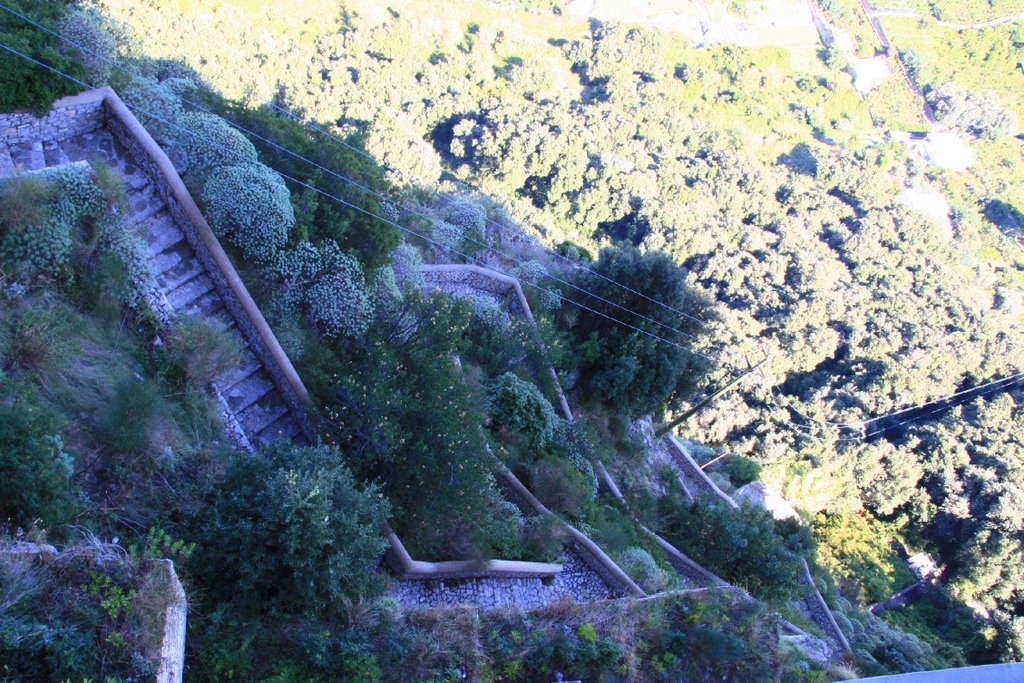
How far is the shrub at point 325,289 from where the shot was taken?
32.6ft

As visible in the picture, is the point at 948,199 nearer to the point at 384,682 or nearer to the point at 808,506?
the point at 808,506

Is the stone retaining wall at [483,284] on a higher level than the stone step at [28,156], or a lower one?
lower

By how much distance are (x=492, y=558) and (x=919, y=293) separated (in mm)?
35699

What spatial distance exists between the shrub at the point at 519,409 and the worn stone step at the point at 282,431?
3.11 metres

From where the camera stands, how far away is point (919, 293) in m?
37.6

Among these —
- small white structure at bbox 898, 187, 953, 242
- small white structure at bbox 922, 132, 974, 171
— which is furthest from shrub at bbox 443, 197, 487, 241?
small white structure at bbox 922, 132, 974, 171

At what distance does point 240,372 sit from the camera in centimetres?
923

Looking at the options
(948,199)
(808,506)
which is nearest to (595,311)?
(808,506)

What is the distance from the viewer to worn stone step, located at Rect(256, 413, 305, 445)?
909 centimetres

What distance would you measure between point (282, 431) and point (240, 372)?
35.9 inches

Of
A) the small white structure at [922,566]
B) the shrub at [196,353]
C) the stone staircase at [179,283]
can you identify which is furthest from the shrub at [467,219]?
the small white structure at [922,566]

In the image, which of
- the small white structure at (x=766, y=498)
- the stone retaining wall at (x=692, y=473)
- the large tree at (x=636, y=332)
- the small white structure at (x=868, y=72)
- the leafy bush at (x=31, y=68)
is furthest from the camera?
the small white structure at (x=868, y=72)

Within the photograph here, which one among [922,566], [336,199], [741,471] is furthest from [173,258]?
[922,566]

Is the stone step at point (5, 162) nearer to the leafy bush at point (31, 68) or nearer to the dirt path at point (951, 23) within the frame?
the leafy bush at point (31, 68)
